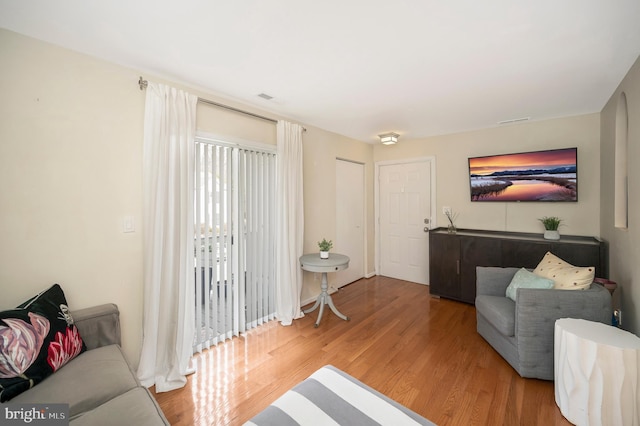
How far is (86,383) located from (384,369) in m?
2.07

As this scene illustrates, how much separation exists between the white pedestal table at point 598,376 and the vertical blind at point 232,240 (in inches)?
106

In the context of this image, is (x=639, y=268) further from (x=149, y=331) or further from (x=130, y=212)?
(x=130, y=212)

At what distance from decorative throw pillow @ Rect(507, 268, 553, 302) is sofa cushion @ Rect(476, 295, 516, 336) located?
10 cm

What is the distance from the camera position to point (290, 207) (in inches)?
128

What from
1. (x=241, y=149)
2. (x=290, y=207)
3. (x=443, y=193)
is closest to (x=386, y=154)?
(x=443, y=193)

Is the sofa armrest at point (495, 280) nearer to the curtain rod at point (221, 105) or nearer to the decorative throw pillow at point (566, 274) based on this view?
the decorative throw pillow at point (566, 274)

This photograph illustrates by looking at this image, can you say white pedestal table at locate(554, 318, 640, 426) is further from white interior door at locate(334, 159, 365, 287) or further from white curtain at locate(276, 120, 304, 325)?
white interior door at locate(334, 159, 365, 287)

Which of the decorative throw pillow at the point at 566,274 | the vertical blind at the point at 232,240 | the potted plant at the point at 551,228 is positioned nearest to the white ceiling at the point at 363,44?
the vertical blind at the point at 232,240

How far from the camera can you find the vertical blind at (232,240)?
2.53 meters

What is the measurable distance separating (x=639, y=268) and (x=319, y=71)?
2852mm

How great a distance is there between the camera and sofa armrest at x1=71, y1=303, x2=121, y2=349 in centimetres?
176

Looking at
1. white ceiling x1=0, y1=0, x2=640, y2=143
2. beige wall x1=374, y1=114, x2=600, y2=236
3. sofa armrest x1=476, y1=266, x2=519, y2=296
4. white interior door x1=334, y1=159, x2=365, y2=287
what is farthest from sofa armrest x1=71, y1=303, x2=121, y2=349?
beige wall x1=374, y1=114, x2=600, y2=236

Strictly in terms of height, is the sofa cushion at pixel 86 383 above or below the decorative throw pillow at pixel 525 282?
below

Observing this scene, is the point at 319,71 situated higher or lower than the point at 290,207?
higher
